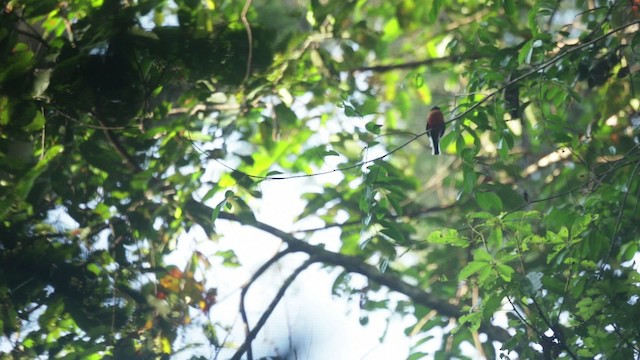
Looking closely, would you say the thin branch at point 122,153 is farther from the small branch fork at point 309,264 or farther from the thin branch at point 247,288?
the thin branch at point 247,288

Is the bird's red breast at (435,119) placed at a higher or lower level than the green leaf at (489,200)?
higher

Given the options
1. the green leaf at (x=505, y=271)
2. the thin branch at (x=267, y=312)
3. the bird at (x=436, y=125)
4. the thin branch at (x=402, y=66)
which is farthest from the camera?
the thin branch at (x=402, y=66)

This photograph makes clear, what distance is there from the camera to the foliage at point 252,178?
5.80ft

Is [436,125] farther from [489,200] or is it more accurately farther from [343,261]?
[343,261]

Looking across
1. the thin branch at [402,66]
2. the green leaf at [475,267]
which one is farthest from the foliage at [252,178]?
the thin branch at [402,66]

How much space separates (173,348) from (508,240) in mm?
1089

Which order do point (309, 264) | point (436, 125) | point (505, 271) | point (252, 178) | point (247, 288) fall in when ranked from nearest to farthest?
1. point (505, 271)
2. point (436, 125)
3. point (252, 178)
4. point (247, 288)
5. point (309, 264)

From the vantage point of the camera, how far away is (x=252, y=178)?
2070mm

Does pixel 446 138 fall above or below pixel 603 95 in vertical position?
below

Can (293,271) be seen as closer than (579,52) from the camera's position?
No

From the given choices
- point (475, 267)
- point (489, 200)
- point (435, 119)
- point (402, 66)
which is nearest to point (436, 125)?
point (435, 119)

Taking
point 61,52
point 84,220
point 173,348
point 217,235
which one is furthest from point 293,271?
point 61,52

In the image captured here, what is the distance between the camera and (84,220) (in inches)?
86.9

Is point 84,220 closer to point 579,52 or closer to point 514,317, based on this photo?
point 514,317
